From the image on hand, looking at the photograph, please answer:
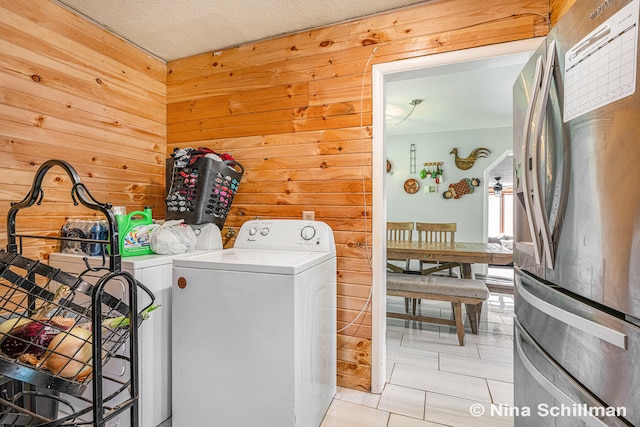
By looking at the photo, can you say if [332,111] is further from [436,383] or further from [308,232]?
[436,383]

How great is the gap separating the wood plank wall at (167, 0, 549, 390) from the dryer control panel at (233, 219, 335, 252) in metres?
0.17

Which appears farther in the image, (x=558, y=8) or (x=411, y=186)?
(x=411, y=186)

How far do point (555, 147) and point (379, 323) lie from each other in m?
1.39

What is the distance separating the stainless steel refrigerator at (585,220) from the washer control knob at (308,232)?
3.67 ft

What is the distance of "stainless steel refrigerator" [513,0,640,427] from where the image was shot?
70 centimetres

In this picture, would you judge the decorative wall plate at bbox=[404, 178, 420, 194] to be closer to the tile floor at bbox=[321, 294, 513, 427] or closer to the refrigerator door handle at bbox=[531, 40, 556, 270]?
the tile floor at bbox=[321, 294, 513, 427]

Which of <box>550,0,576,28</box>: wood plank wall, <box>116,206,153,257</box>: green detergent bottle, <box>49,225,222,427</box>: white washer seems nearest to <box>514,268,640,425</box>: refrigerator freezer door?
<box>550,0,576,28</box>: wood plank wall

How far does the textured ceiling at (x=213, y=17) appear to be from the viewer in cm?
188

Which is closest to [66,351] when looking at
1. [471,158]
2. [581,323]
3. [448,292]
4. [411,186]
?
[581,323]

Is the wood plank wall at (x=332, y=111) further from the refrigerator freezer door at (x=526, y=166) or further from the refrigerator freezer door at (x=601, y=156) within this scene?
the refrigerator freezer door at (x=601, y=156)

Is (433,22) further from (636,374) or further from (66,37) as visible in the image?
(66,37)

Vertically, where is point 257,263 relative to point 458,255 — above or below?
above

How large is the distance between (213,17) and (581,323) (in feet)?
7.82

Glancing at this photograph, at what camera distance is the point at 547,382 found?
100cm
